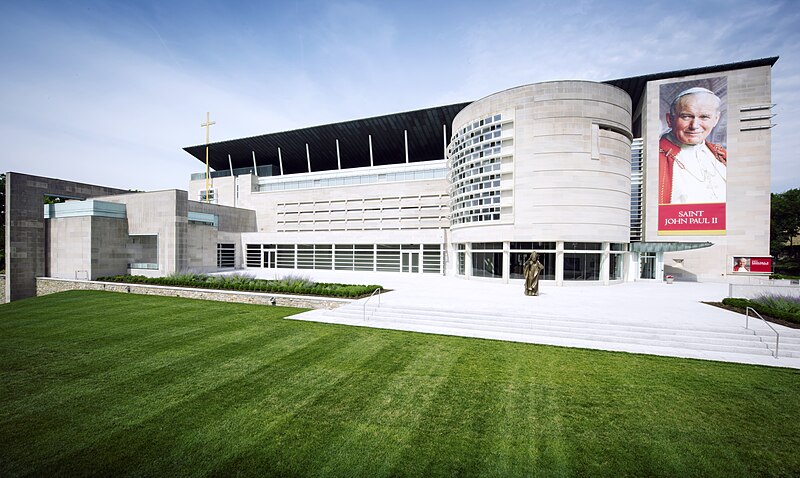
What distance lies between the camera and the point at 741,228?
124ft

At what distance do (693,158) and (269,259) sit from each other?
177ft

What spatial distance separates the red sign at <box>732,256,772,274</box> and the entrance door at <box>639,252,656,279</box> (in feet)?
34.1

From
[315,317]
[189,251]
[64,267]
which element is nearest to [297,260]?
[189,251]

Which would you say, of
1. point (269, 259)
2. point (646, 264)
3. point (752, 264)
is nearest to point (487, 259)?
point (646, 264)

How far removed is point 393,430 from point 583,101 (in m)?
Result: 31.4

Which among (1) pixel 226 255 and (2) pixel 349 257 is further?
(1) pixel 226 255

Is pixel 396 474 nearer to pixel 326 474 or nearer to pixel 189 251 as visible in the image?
pixel 326 474

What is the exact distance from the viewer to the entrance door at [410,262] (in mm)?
41531

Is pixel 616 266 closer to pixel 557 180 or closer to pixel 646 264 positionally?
pixel 646 264

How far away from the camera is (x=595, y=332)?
13.6 meters

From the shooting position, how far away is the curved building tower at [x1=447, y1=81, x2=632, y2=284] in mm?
29156

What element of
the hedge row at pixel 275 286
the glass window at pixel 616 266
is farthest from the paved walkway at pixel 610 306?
the glass window at pixel 616 266

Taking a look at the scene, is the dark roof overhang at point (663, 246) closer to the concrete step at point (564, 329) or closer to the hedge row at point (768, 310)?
the hedge row at point (768, 310)

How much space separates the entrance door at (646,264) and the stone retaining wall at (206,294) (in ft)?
110
